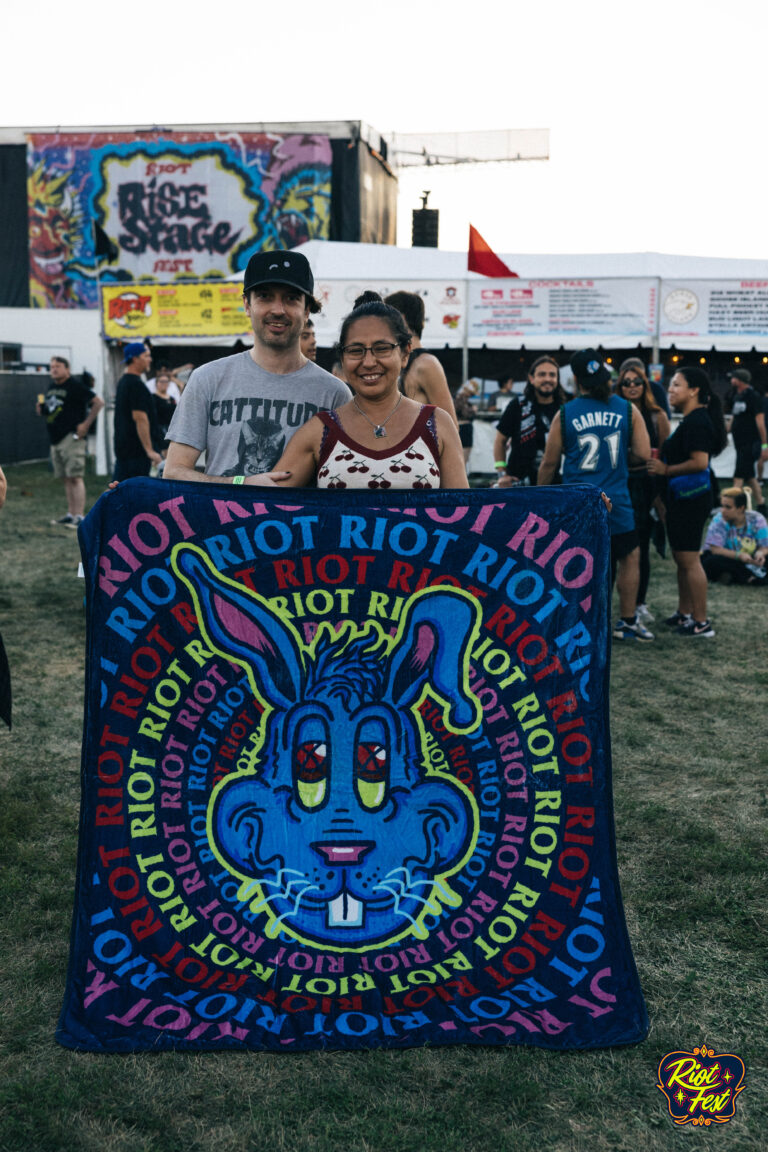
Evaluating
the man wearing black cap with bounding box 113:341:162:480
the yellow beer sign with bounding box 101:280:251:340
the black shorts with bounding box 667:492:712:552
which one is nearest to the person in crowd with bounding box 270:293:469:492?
the black shorts with bounding box 667:492:712:552

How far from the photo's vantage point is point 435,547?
2.41 m

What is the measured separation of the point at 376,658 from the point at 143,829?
0.69 metres

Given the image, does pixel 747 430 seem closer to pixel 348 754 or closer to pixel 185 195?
pixel 348 754

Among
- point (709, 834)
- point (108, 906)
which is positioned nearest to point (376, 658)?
point (108, 906)

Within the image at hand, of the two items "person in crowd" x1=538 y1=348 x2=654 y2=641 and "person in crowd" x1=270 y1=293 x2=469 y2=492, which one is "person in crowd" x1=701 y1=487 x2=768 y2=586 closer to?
"person in crowd" x1=538 y1=348 x2=654 y2=641

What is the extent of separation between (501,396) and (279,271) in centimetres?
1375

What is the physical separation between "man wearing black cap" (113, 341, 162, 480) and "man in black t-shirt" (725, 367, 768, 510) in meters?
7.15

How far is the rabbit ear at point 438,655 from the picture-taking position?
240cm

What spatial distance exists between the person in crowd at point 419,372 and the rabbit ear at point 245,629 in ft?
6.01

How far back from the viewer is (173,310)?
15172mm

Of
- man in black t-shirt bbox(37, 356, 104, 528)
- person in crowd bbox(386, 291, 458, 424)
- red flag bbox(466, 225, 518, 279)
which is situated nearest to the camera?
person in crowd bbox(386, 291, 458, 424)

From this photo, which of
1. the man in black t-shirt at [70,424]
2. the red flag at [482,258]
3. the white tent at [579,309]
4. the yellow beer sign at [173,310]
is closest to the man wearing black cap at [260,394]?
the man in black t-shirt at [70,424]

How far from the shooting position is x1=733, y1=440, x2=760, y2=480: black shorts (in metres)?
11.7
